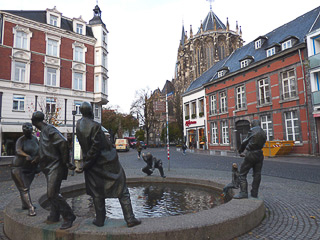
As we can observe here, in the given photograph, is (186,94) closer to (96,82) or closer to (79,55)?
(96,82)

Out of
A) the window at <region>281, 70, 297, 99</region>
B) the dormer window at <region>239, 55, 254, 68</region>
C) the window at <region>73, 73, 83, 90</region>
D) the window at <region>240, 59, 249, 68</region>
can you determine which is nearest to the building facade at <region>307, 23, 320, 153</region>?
the window at <region>281, 70, 297, 99</region>

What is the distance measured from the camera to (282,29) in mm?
25609

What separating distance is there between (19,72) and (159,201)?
2365 cm

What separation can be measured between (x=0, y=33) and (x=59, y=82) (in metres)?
7.01

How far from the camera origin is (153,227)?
120 inches

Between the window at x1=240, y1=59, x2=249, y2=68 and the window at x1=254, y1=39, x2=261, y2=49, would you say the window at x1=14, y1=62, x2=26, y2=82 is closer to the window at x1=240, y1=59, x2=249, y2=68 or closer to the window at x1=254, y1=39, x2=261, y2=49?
the window at x1=240, y1=59, x2=249, y2=68

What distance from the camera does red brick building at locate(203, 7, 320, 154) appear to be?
19719 millimetres

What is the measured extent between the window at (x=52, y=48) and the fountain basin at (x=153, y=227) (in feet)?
81.9

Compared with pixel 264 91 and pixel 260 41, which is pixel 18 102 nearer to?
pixel 264 91

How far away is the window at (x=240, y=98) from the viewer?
86.6 ft

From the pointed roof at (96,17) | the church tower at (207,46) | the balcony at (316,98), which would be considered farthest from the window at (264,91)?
the church tower at (207,46)

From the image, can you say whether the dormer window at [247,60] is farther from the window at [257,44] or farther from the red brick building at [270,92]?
the window at [257,44]

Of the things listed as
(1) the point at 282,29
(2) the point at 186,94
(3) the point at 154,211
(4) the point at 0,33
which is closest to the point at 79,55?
(4) the point at 0,33

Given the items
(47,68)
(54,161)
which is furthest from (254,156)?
(47,68)
